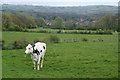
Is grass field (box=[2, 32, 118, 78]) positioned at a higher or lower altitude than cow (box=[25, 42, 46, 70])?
lower

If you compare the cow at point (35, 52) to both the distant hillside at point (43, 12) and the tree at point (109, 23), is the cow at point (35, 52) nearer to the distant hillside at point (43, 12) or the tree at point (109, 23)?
the tree at point (109, 23)

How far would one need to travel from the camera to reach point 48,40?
38.0 m

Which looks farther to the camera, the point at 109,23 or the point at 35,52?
the point at 109,23

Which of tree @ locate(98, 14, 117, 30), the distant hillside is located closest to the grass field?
tree @ locate(98, 14, 117, 30)

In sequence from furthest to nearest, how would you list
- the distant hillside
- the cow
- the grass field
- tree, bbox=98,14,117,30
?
the distant hillside → tree, bbox=98,14,117,30 → the cow → the grass field

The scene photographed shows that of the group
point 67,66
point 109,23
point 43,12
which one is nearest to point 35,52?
point 67,66

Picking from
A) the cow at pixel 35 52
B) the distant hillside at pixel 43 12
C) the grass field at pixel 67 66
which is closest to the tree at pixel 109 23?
the distant hillside at pixel 43 12

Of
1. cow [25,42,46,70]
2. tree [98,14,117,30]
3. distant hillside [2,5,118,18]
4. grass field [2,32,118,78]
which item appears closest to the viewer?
grass field [2,32,118,78]

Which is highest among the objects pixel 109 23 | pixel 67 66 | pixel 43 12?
pixel 43 12

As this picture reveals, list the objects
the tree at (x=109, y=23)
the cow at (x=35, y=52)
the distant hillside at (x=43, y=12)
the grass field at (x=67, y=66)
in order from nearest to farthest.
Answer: the grass field at (x=67, y=66) → the cow at (x=35, y=52) → the tree at (x=109, y=23) → the distant hillside at (x=43, y=12)

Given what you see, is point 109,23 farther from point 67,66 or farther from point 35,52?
point 35,52

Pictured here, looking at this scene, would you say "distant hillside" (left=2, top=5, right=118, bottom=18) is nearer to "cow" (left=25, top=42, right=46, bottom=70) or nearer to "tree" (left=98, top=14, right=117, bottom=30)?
"tree" (left=98, top=14, right=117, bottom=30)

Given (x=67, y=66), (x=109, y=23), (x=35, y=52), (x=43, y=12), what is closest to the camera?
(x=35, y=52)

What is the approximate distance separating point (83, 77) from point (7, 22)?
46.7 meters
